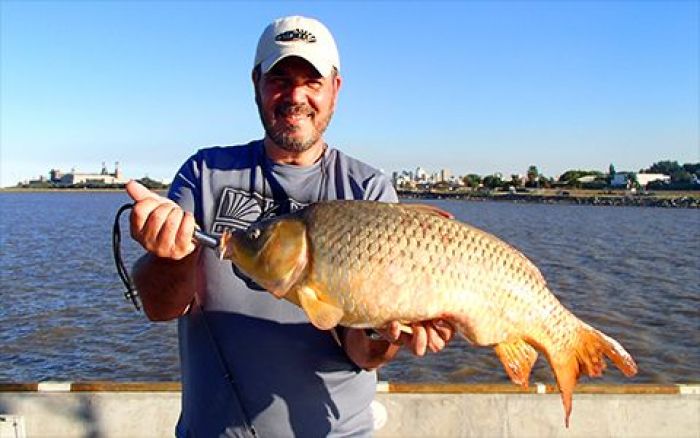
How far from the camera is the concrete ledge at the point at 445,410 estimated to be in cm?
477

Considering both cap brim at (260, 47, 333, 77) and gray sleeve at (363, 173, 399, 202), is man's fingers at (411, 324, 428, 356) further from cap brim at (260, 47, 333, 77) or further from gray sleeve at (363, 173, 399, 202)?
cap brim at (260, 47, 333, 77)

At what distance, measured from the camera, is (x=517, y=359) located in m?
2.74

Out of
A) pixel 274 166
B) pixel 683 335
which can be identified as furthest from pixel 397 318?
pixel 683 335

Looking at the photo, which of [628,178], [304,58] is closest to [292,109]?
[304,58]

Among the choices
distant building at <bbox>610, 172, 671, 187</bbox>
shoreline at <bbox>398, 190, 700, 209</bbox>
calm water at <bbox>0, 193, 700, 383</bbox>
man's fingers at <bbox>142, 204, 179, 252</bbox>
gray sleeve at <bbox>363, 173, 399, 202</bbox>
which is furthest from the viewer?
distant building at <bbox>610, 172, 671, 187</bbox>

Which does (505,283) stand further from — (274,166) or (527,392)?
(527,392)

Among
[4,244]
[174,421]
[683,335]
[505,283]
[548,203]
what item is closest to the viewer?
[505,283]

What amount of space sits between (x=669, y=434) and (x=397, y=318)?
11.6 feet

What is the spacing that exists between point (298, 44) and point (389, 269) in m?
1.01

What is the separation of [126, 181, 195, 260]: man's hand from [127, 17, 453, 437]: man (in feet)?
0.05

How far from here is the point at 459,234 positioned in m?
2.58

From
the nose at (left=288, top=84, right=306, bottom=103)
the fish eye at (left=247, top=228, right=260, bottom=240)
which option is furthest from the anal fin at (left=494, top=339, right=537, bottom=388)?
the nose at (left=288, top=84, right=306, bottom=103)

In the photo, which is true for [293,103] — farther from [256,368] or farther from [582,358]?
[582,358]

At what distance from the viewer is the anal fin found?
8.93ft
